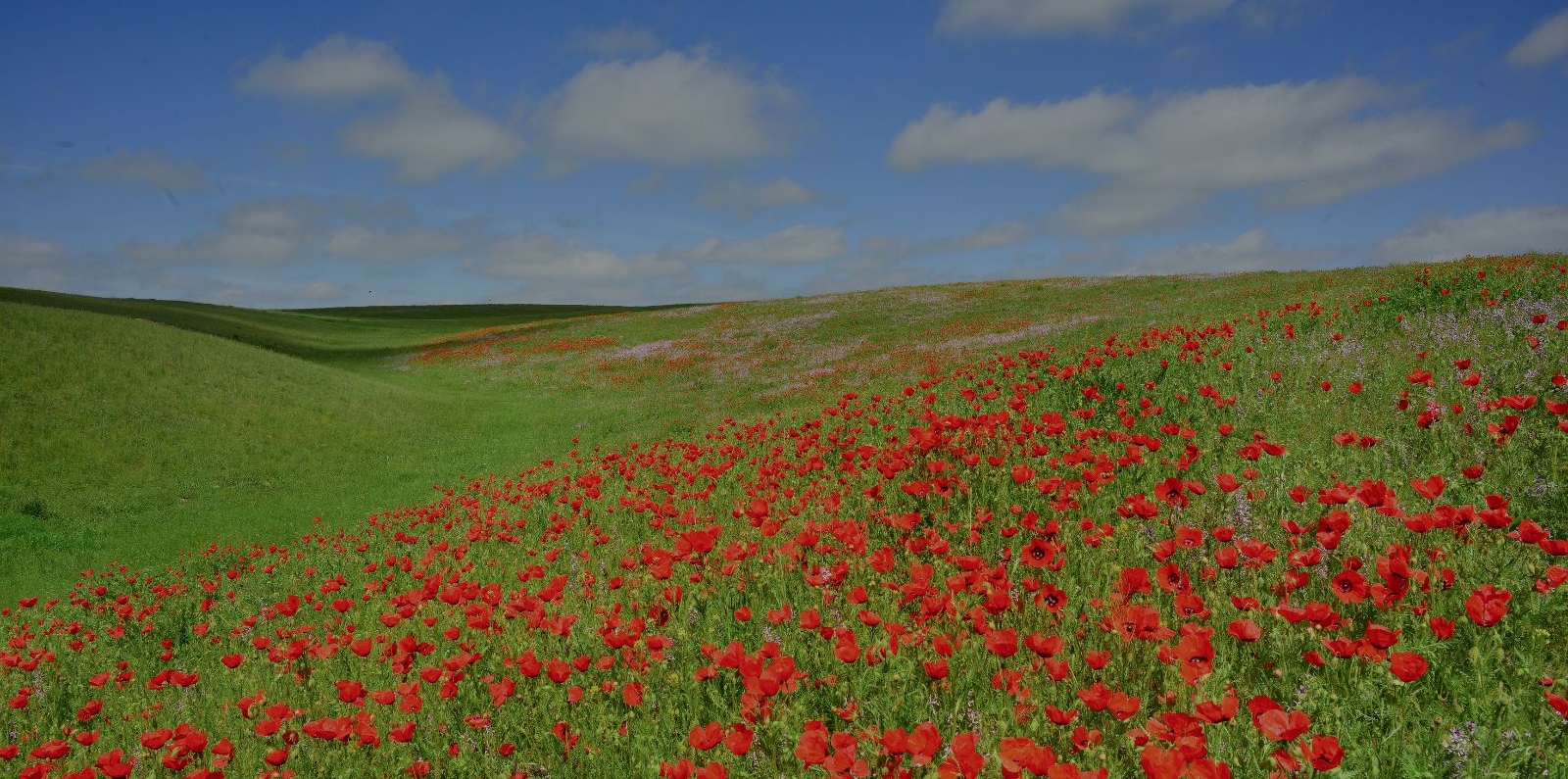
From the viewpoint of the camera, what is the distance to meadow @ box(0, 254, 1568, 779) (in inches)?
121

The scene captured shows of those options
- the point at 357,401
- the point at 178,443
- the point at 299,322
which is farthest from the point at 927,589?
the point at 299,322

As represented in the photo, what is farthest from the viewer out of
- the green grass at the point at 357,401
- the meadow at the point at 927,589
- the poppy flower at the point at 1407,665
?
the green grass at the point at 357,401

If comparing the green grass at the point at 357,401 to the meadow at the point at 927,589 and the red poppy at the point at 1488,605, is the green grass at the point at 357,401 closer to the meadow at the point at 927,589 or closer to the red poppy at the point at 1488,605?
the meadow at the point at 927,589

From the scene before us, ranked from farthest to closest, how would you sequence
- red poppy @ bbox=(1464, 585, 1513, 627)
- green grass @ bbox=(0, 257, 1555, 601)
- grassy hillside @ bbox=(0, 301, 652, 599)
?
green grass @ bbox=(0, 257, 1555, 601)
grassy hillside @ bbox=(0, 301, 652, 599)
red poppy @ bbox=(1464, 585, 1513, 627)

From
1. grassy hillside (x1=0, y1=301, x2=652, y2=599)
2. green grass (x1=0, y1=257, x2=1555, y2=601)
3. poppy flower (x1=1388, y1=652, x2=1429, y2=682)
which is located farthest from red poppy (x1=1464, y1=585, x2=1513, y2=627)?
grassy hillside (x1=0, y1=301, x2=652, y2=599)

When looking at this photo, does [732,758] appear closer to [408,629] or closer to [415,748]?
[415,748]

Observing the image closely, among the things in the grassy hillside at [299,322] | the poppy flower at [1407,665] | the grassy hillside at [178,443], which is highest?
the grassy hillside at [299,322]

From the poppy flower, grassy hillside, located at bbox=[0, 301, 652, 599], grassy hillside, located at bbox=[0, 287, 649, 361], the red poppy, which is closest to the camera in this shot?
the poppy flower

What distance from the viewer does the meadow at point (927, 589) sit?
10.1 feet

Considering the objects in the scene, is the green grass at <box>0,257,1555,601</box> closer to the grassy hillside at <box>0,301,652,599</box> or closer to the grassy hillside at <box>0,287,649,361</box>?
the grassy hillside at <box>0,301,652,599</box>

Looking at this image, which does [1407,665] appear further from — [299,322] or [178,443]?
[299,322]

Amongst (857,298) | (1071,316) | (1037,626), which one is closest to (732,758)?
(1037,626)

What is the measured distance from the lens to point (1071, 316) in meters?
28.8

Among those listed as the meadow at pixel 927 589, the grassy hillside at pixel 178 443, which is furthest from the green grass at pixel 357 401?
the meadow at pixel 927 589
